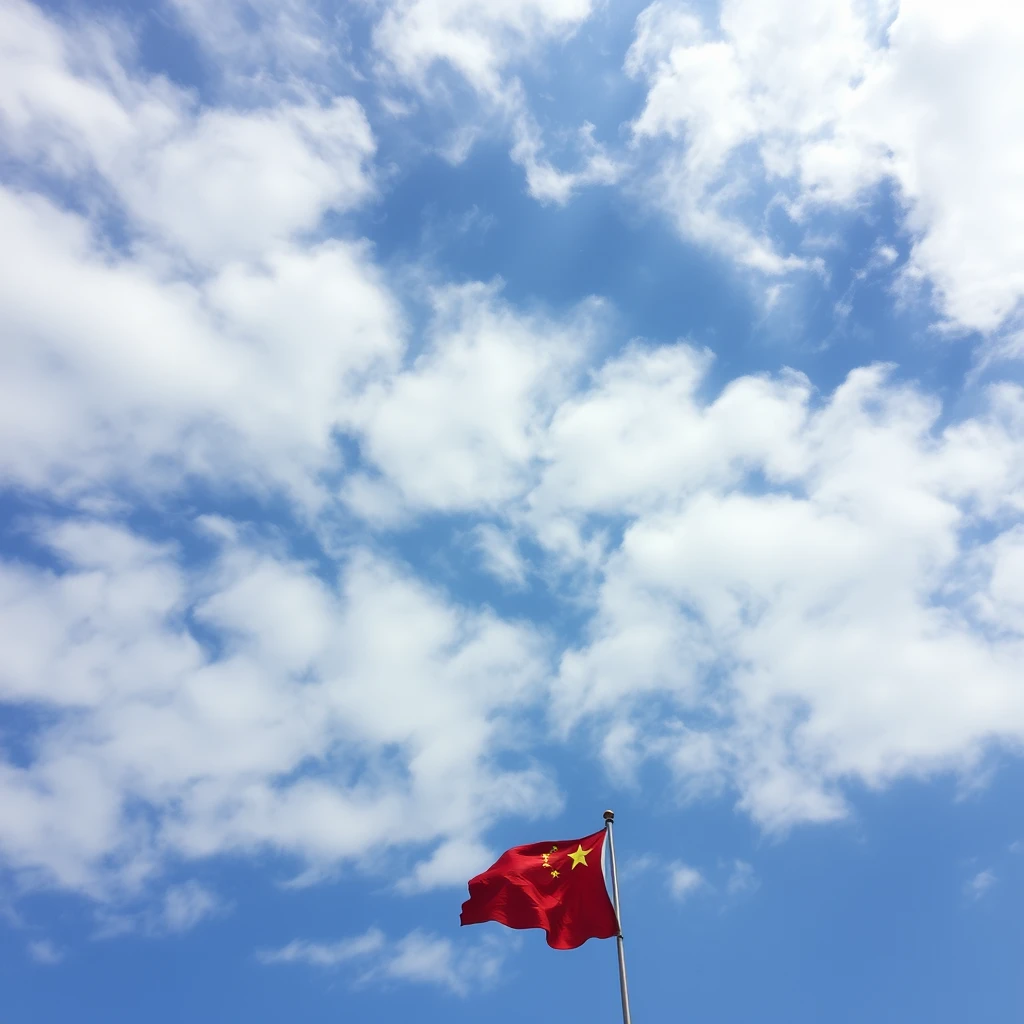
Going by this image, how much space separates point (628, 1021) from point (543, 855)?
6.83m

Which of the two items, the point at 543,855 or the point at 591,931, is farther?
the point at 543,855

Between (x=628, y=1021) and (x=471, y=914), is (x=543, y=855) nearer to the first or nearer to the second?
(x=471, y=914)

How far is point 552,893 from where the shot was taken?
98.5ft

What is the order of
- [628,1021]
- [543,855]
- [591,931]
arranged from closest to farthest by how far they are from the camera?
[628,1021], [591,931], [543,855]

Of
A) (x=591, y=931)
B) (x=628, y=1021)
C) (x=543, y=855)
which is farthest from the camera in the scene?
(x=543, y=855)

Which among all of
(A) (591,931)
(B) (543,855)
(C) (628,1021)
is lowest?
(C) (628,1021)

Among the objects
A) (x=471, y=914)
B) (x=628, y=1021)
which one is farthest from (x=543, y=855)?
(x=628, y=1021)

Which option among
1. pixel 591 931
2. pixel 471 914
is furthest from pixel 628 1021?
pixel 471 914

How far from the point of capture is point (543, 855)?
31.1 metres

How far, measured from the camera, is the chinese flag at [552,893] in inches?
1146

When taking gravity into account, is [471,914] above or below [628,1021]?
above

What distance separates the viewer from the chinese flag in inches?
1146

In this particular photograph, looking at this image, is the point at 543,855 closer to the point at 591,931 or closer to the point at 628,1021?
the point at 591,931

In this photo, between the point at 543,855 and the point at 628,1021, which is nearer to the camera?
the point at 628,1021
